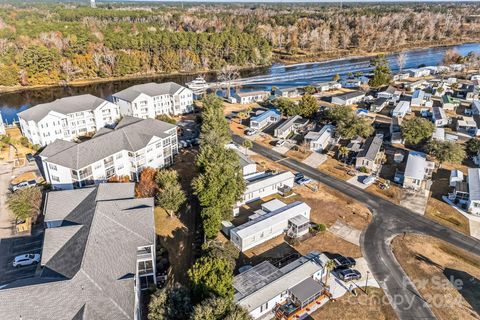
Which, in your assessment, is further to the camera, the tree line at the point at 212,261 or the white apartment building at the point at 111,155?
the white apartment building at the point at 111,155

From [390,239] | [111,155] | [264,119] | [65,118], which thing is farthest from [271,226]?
[65,118]

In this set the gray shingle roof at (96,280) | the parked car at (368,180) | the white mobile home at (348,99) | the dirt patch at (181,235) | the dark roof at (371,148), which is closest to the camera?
the gray shingle roof at (96,280)

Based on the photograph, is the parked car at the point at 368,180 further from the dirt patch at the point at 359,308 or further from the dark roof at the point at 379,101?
the dark roof at the point at 379,101

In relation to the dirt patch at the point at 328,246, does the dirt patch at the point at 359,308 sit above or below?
below

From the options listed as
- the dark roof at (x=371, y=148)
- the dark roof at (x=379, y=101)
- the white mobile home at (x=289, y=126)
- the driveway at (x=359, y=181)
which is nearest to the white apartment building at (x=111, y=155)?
the white mobile home at (x=289, y=126)

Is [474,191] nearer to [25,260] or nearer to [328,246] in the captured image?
[328,246]

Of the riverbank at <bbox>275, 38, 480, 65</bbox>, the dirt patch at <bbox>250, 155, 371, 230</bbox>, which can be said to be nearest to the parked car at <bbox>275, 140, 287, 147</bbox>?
the dirt patch at <bbox>250, 155, 371, 230</bbox>
